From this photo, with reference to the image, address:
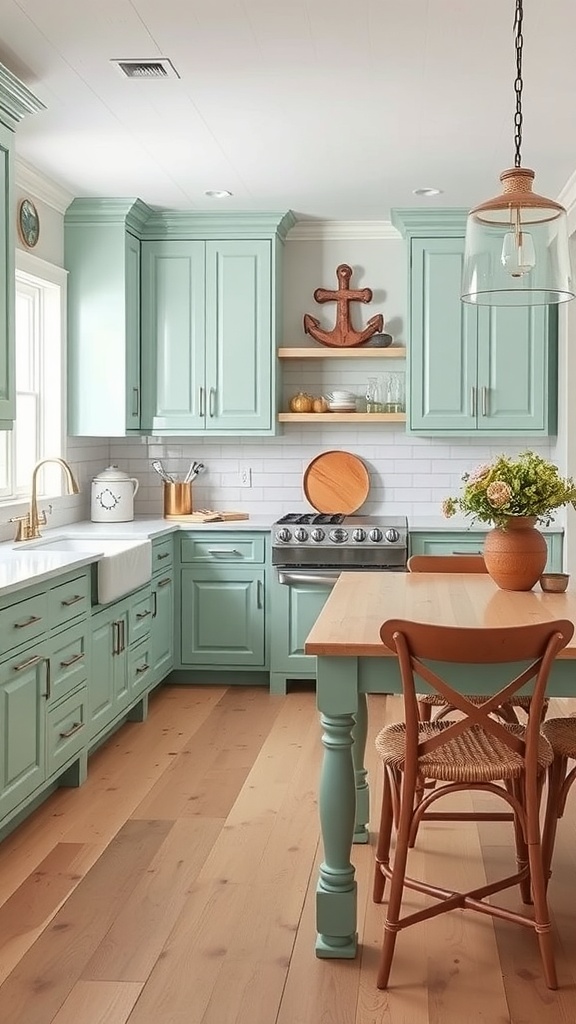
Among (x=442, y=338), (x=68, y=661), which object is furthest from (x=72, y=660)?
(x=442, y=338)

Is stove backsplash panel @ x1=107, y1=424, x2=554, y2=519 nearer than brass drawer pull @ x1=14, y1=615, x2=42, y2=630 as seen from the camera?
No

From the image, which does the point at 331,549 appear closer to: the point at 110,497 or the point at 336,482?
the point at 336,482

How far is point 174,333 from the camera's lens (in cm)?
623

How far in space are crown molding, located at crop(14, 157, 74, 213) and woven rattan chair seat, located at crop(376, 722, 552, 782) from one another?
132 inches

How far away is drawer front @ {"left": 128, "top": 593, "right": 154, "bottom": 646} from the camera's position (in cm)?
512

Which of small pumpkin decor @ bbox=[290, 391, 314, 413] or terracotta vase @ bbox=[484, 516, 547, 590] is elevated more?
small pumpkin decor @ bbox=[290, 391, 314, 413]

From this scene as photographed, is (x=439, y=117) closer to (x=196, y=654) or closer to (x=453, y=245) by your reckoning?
(x=453, y=245)

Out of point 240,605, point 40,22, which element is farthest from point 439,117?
point 240,605

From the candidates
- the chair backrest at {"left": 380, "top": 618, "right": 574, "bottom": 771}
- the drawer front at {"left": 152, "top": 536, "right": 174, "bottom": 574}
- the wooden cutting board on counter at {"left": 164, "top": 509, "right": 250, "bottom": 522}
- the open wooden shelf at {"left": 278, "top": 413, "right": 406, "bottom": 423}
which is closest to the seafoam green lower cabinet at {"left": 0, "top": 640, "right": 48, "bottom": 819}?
the chair backrest at {"left": 380, "top": 618, "right": 574, "bottom": 771}

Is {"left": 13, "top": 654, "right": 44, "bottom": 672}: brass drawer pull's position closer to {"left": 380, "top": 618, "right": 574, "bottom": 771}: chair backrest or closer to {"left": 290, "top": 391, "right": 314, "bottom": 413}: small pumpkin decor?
{"left": 380, "top": 618, "right": 574, "bottom": 771}: chair backrest

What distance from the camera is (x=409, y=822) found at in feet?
8.90

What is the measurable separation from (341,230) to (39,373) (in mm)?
1948

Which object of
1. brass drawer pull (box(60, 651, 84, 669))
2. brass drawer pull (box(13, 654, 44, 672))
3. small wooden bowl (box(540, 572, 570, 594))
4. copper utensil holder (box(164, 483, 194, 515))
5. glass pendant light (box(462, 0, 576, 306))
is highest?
glass pendant light (box(462, 0, 576, 306))

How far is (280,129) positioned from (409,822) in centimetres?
298
